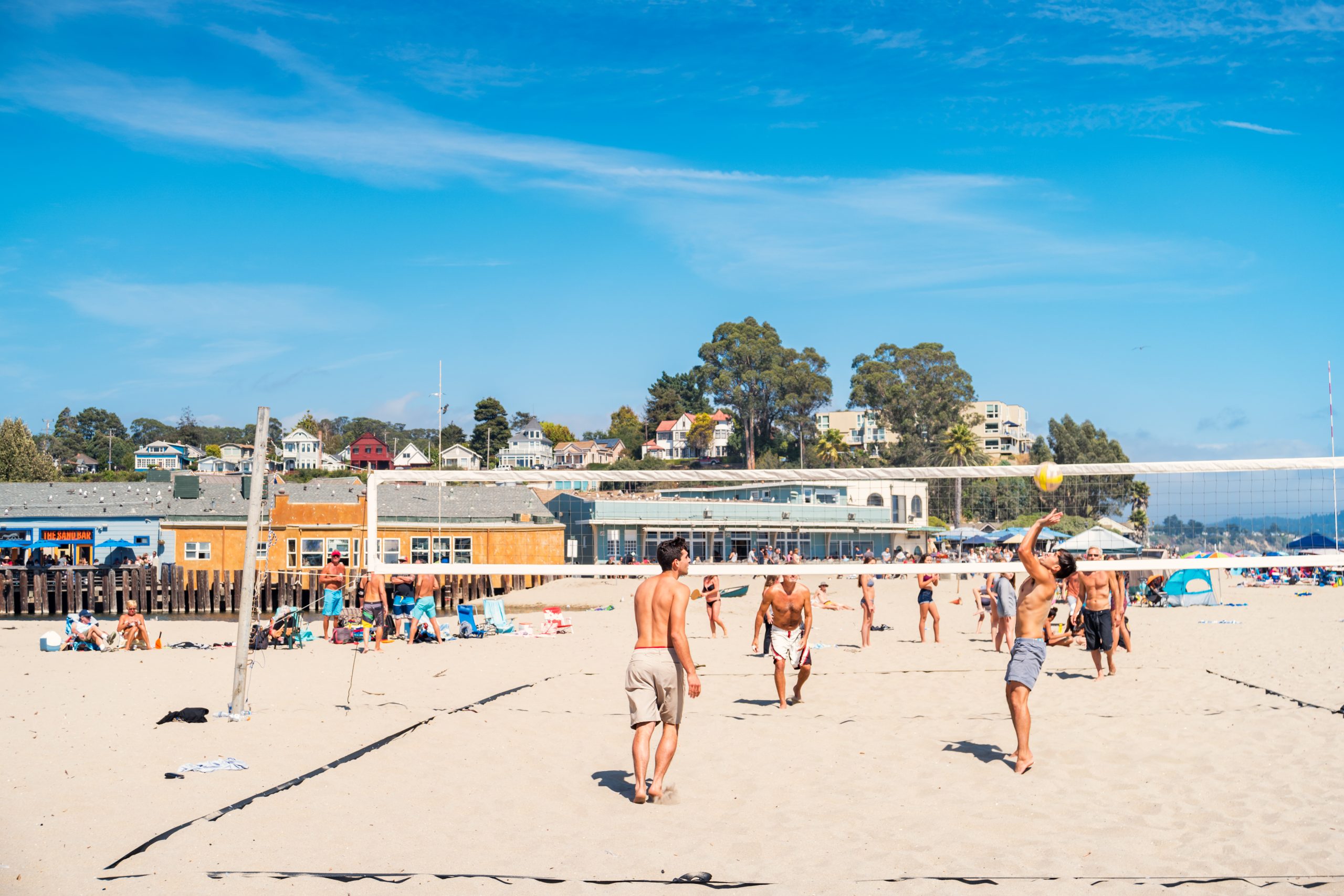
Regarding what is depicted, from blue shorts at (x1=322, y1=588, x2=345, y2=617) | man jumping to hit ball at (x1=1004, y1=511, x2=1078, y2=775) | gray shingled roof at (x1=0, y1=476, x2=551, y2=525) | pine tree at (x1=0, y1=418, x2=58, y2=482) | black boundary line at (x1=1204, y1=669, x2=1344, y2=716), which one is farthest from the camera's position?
pine tree at (x1=0, y1=418, x2=58, y2=482)

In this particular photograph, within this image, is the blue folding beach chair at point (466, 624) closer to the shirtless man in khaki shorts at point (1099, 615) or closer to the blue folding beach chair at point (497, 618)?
the blue folding beach chair at point (497, 618)

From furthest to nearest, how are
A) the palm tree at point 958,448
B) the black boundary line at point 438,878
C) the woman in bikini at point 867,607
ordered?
the palm tree at point 958,448
the woman in bikini at point 867,607
the black boundary line at point 438,878

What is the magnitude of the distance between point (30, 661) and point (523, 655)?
608 cm

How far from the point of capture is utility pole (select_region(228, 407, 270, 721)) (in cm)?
778

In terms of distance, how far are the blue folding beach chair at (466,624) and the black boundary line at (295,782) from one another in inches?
260

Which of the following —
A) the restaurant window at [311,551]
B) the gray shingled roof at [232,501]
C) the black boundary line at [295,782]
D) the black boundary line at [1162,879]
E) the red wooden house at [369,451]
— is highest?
the red wooden house at [369,451]

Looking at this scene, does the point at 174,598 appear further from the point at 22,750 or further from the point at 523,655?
the point at 22,750

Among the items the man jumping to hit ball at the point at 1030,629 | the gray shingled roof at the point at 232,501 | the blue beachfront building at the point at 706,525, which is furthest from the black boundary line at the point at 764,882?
the blue beachfront building at the point at 706,525

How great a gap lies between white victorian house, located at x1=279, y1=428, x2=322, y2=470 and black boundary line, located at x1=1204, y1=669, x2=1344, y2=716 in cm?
9639

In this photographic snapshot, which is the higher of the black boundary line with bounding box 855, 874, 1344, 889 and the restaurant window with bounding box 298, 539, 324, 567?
the restaurant window with bounding box 298, 539, 324, 567

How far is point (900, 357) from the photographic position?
73.8 meters

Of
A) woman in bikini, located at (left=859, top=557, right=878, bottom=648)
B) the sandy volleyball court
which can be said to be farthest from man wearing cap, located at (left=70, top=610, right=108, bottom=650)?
woman in bikini, located at (left=859, top=557, right=878, bottom=648)

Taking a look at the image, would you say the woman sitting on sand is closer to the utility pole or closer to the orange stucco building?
the orange stucco building

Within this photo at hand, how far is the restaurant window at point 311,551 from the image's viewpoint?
2681cm
